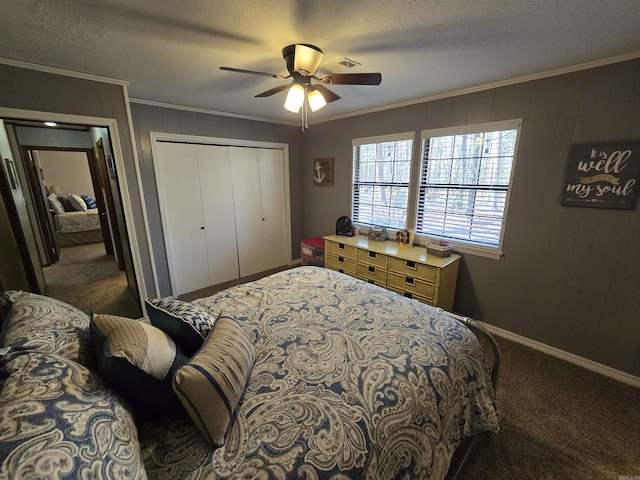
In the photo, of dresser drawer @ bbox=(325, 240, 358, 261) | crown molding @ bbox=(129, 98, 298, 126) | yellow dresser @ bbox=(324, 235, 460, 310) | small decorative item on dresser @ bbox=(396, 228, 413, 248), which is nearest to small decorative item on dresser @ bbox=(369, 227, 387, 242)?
yellow dresser @ bbox=(324, 235, 460, 310)

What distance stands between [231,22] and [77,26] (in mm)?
874

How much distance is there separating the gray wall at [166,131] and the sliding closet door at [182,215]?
8cm

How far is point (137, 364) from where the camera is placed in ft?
3.03

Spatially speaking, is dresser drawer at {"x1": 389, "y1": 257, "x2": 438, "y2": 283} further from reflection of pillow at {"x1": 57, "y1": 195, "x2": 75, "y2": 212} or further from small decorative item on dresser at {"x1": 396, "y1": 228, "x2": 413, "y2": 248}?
reflection of pillow at {"x1": 57, "y1": 195, "x2": 75, "y2": 212}

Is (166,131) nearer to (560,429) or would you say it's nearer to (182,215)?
(182,215)

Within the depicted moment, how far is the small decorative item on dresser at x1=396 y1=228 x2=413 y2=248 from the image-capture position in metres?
3.19

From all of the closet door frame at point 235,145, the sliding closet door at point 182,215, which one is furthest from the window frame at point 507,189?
the sliding closet door at point 182,215

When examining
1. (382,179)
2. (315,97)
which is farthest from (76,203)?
(315,97)

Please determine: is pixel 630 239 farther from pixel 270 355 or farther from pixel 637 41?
pixel 270 355

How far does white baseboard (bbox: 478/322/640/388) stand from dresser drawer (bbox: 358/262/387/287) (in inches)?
43.6

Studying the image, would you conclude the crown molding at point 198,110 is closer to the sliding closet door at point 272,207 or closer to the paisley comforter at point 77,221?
the sliding closet door at point 272,207

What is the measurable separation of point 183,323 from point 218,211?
2740 mm

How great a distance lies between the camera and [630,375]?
2098 mm

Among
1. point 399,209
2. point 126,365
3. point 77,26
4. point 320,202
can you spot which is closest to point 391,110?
point 399,209
